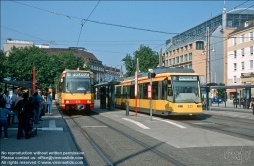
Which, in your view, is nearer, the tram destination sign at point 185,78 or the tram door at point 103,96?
the tram destination sign at point 185,78

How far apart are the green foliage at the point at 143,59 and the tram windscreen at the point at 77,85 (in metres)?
63.0

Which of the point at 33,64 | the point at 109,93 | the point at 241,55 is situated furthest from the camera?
the point at 33,64

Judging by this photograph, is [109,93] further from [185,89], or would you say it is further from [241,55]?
[241,55]

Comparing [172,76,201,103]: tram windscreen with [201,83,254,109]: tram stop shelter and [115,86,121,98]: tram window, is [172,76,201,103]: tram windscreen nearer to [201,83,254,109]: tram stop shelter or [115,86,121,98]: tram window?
[201,83,254,109]: tram stop shelter

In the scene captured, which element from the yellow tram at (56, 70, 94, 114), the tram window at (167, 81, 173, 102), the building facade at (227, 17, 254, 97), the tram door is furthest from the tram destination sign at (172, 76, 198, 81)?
the building facade at (227, 17, 254, 97)

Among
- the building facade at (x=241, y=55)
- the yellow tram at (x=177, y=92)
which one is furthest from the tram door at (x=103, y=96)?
the building facade at (x=241, y=55)

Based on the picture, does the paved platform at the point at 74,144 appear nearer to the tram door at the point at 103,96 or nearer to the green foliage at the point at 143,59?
the tram door at the point at 103,96

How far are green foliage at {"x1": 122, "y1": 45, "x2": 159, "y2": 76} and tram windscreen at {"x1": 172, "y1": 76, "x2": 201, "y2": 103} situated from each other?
219ft

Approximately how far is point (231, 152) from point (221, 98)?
61.9 m

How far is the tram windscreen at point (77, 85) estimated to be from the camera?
25752mm

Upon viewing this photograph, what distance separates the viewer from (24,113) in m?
12.6

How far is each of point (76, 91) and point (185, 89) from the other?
26.6 ft

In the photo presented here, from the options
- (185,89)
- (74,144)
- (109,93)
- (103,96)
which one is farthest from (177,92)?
(103,96)

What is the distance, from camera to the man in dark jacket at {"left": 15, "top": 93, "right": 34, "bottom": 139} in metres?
12.5
